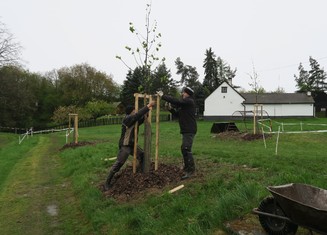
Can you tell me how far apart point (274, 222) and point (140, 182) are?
3.95 metres

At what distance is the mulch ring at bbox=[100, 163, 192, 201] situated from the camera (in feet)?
25.4

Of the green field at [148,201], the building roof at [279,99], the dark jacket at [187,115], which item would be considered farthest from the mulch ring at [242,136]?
the building roof at [279,99]

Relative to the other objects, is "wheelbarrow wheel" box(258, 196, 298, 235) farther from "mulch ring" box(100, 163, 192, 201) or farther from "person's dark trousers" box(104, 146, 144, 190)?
"person's dark trousers" box(104, 146, 144, 190)

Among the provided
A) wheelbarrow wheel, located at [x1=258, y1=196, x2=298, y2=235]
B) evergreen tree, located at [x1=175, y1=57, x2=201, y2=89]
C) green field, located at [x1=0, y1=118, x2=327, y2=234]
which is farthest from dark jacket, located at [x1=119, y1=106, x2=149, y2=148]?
evergreen tree, located at [x1=175, y1=57, x2=201, y2=89]

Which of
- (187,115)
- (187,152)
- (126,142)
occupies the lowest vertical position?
(187,152)

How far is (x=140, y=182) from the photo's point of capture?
8125 millimetres

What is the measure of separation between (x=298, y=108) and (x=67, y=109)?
41783 millimetres

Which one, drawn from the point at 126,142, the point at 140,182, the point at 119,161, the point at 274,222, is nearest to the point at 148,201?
the point at 140,182

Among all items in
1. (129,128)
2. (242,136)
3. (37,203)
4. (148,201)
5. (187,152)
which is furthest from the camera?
(242,136)

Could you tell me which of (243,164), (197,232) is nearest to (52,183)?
(243,164)

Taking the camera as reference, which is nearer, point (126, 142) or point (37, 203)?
point (126, 142)

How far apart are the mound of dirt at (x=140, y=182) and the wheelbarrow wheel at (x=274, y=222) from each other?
3.09 m

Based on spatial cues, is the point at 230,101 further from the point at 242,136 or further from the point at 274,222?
the point at 274,222

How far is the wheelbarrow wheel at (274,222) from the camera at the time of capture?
461 cm
